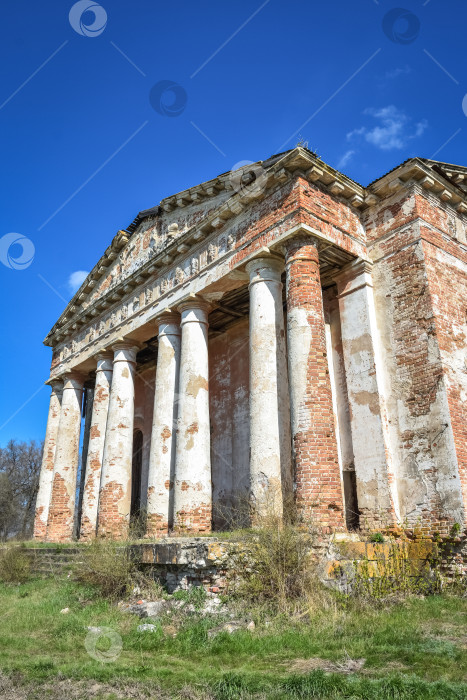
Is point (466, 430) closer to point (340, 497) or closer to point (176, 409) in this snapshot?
point (340, 497)

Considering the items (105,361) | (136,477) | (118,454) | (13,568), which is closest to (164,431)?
(118,454)

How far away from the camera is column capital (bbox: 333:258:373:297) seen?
11.0m

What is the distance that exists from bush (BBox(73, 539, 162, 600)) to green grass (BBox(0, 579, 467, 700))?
774 millimetres

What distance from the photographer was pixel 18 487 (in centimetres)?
4094

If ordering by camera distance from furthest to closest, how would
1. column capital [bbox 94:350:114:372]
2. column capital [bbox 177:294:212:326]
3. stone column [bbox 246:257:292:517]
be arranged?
1. column capital [bbox 94:350:114:372]
2. column capital [bbox 177:294:212:326]
3. stone column [bbox 246:257:292:517]

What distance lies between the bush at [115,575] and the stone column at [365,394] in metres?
4.18

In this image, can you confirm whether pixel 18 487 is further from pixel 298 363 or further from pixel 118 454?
pixel 298 363

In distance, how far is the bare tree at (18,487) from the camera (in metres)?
39.0

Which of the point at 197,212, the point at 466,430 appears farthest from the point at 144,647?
the point at 197,212

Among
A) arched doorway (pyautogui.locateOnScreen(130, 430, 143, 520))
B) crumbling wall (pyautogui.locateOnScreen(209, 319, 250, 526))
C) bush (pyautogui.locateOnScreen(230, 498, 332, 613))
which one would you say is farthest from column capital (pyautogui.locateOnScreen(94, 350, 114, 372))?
bush (pyautogui.locateOnScreen(230, 498, 332, 613))

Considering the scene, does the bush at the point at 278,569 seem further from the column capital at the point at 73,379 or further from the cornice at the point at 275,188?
the column capital at the point at 73,379

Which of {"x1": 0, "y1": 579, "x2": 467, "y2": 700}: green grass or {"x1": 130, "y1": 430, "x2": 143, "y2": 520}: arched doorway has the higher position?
{"x1": 130, "y1": 430, "x2": 143, "y2": 520}: arched doorway

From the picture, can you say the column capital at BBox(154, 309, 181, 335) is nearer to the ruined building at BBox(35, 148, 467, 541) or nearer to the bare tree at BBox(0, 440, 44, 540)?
the ruined building at BBox(35, 148, 467, 541)

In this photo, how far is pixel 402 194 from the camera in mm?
10922
